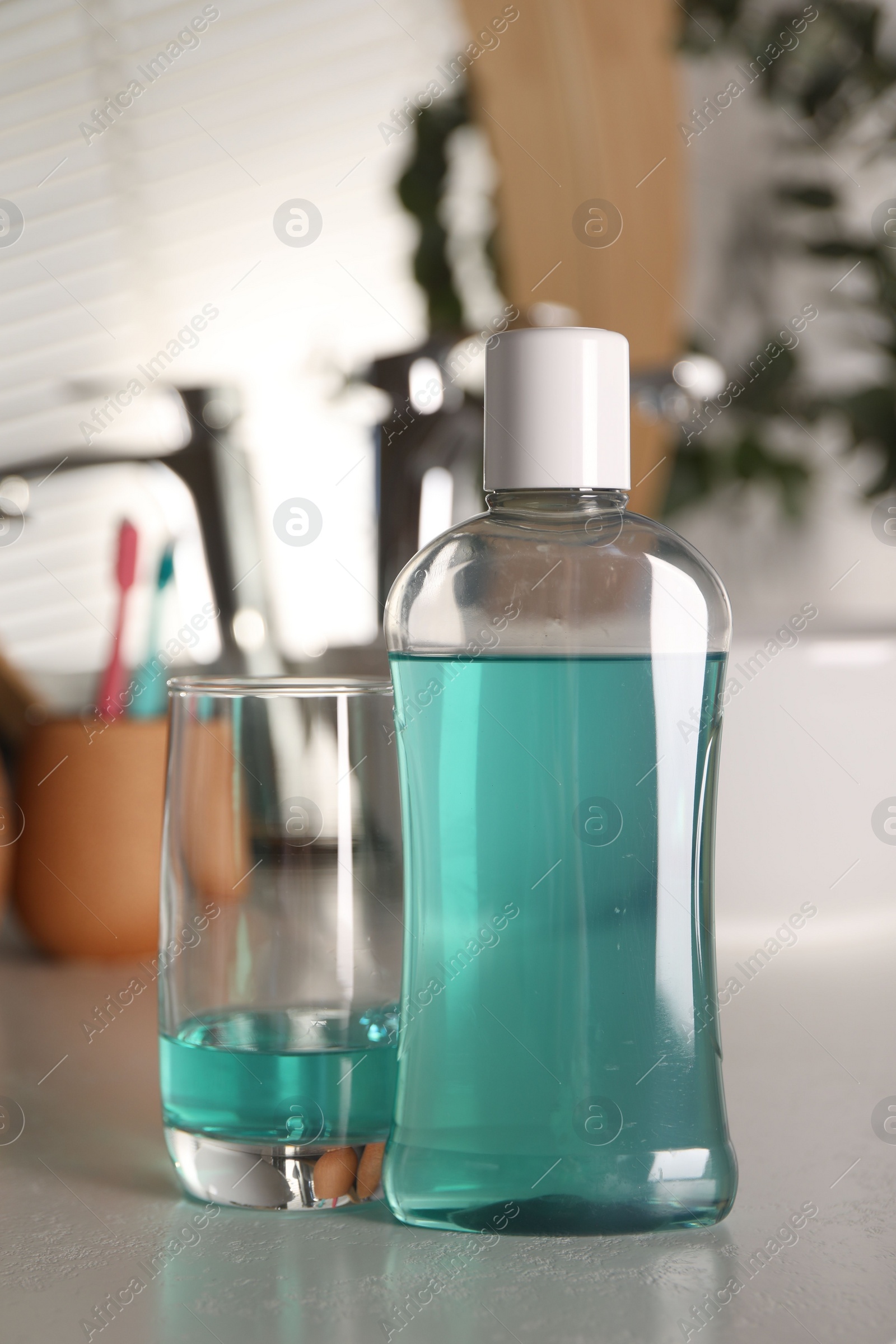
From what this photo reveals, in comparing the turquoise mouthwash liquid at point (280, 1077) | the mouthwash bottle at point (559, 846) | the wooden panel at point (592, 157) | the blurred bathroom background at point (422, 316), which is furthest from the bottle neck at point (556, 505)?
the wooden panel at point (592, 157)

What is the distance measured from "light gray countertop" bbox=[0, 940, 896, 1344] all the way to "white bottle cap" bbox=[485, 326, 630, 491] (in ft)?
0.58

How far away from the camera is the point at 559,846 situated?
11.0 inches

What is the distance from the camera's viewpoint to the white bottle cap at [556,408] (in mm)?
287

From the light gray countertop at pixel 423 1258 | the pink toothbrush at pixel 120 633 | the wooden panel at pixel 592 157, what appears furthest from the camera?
the wooden panel at pixel 592 157

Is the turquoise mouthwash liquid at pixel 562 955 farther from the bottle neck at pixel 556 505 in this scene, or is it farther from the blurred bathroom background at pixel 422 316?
the blurred bathroom background at pixel 422 316

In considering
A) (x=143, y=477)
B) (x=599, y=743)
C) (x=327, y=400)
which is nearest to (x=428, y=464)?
(x=143, y=477)

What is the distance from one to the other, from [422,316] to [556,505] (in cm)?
78

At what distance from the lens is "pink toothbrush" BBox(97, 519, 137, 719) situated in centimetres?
57

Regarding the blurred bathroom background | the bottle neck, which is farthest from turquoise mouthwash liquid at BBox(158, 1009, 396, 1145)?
the blurred bathroom background

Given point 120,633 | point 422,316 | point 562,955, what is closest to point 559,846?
point 562,955

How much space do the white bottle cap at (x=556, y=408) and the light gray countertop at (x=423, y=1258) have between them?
6.9 inches

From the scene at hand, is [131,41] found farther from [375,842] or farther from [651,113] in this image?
[375,842]

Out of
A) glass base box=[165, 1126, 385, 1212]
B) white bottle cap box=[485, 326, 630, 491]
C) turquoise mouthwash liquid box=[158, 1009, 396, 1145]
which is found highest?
white bottle cap box=[485, 326, 630, 491]

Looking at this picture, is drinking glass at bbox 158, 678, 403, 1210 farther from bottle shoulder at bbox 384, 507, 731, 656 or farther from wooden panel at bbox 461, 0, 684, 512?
wooden panel at bbox 461, 0, 684, 512
